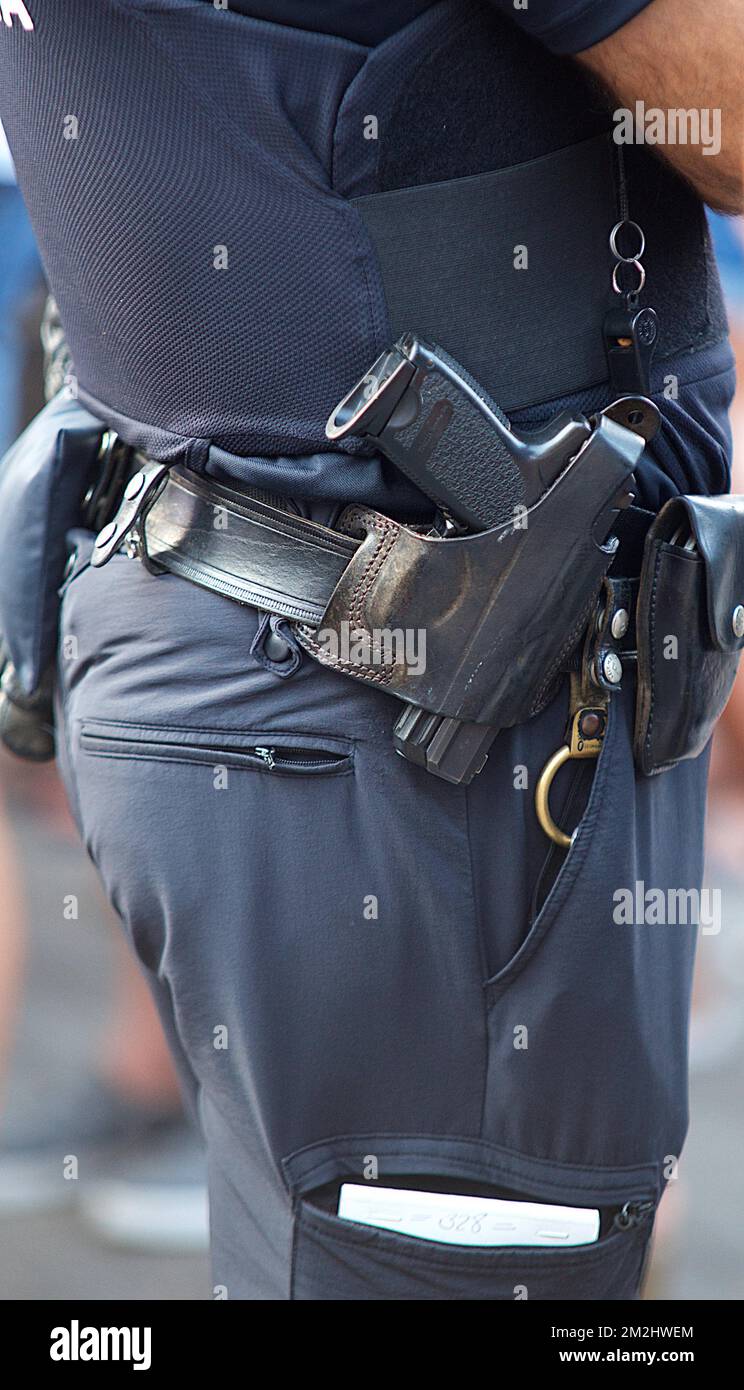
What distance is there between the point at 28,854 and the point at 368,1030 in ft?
9.92

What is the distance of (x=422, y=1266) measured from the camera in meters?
1.05

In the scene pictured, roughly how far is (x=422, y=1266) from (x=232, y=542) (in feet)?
2.00

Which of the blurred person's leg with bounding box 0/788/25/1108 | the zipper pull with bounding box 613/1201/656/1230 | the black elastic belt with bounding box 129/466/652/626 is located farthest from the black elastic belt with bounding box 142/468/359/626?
the blurred person's leg with bounding box 0/788/25/1108

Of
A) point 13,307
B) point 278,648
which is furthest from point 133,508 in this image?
point 13,307

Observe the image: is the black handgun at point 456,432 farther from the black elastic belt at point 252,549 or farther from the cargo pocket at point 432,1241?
the cargo pocket at point 432,1241

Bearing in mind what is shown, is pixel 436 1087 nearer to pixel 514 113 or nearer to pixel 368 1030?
pixel 368 1030

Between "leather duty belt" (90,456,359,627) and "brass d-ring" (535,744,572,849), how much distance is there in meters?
0.22

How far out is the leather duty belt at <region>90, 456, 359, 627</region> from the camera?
999 mm

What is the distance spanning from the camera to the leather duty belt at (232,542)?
1.00 meters

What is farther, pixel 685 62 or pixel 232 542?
pixel 232 542

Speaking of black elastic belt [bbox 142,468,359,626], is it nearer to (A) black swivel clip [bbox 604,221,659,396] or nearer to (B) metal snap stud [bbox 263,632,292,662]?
(B) metal snap stud [bbox 263,632,292,662]

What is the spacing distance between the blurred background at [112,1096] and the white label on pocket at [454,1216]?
4.51 ft

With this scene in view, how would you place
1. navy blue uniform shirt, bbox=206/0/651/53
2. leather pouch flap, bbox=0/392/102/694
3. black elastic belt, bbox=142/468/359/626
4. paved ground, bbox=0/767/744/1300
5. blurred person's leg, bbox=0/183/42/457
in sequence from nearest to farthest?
navy blue uniform shirt, bbox=206/0/651/53 < black elastic belt, bbox=142/468/359/626 < leather pouch flap, bbox=0/392/102/694 < paved ground, bbox=0/767/744/1300 < blurred person's leg, bbox=0/183/42/457

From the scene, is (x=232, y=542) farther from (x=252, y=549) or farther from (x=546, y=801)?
(x=546, y=801)
